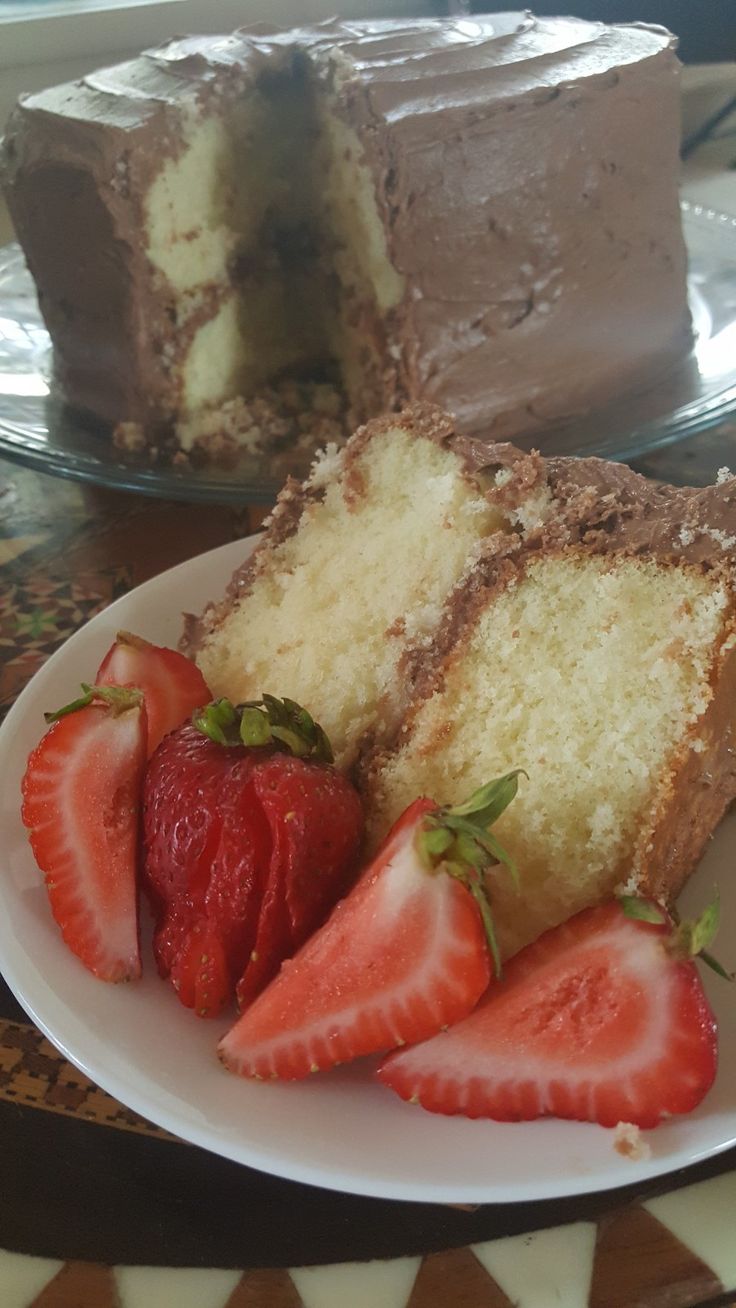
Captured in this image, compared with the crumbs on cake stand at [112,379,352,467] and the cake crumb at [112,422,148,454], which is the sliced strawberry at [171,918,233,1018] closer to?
the crumbs on cake stand at [112,379,352,467]

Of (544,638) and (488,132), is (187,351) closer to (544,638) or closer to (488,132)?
(488,132)

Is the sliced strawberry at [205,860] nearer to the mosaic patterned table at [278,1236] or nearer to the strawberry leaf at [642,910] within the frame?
the mosaic patterned table at [278,1236]

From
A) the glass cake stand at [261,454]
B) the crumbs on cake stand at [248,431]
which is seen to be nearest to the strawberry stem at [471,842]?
the glass cake stand at [261,454]

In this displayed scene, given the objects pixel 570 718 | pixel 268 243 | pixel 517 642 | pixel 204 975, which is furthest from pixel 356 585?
pixel 268 243

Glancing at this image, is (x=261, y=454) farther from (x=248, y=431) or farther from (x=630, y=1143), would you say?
(x=630, y=1143)

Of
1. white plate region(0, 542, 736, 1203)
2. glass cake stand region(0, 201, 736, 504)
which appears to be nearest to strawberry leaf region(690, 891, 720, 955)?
white plate region(0, 542, 736, 1203)

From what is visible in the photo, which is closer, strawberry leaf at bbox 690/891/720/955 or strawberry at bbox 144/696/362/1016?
strawberry leaf at bbox 690/891/720/955
